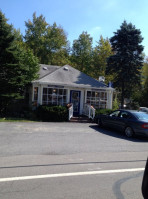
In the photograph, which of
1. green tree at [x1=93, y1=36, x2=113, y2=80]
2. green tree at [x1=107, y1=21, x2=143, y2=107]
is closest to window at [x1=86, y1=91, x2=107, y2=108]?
green tree at [x1=107, y1=21, x2=143, y2=107]

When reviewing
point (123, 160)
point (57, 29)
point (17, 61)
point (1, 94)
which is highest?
point (57, 29)

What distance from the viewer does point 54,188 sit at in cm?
415

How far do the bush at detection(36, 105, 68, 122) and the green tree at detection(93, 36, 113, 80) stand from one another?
19.3 meters

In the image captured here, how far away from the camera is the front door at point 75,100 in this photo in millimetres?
17688

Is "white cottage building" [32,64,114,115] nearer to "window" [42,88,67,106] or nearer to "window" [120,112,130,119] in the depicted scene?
"window" [42,88,67,106]

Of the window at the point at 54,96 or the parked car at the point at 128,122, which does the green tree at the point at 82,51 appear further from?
the parked car at the point at 128,122

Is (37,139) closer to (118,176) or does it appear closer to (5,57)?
(118,176)

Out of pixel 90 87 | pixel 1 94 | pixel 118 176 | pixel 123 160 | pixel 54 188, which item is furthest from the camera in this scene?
pixel 90 87

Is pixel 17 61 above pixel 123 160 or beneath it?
above

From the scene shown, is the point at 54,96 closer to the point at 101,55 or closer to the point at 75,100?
the point at 75,100

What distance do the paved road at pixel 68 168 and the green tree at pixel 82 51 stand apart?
29.1 metres

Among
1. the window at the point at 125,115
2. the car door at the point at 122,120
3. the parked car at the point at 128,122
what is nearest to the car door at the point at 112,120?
the parked car at the point at 128,122

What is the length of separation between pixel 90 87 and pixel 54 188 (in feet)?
45.7

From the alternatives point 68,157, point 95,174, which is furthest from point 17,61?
point 95,174
